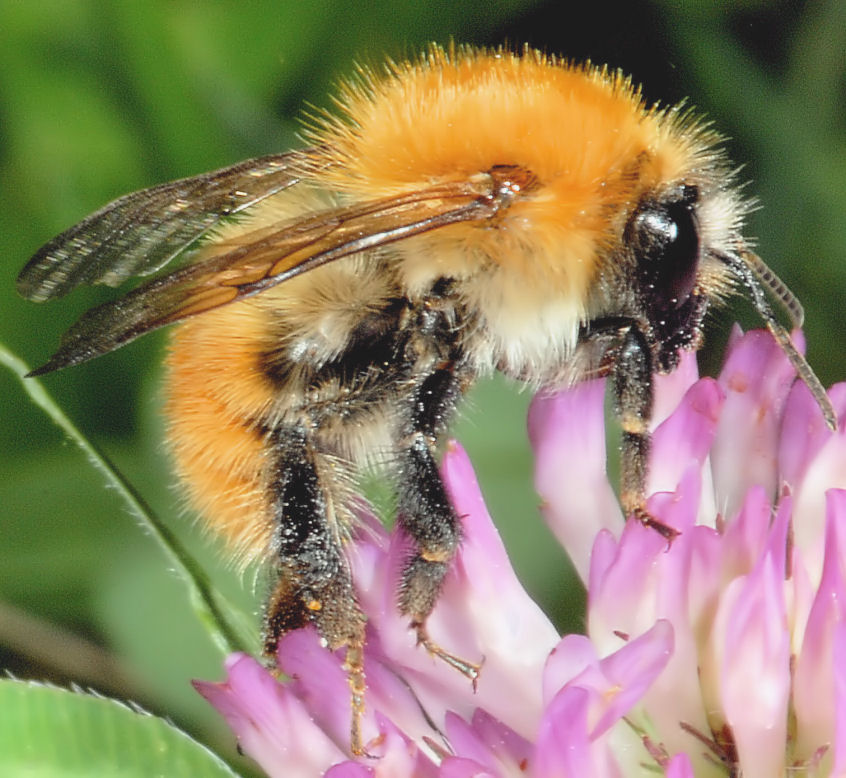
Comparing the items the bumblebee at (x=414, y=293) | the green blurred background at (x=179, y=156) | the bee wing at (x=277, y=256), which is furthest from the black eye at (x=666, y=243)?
the green blurred background at (x=179, y=156)

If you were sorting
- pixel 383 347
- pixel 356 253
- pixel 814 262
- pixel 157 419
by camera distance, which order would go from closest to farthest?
1. pixel 356 253
2. pixel 383 347
3. pixel 157 419
4. pixel 814 262

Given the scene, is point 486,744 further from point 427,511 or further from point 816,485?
point 816,485

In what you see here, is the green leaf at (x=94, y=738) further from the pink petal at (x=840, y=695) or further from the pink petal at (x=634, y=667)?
the pink petal at (x=840, y=695)

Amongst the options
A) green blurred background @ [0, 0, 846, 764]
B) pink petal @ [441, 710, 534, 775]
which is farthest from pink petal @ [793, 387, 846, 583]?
green blurred background @ [0, 0, 846, 764]

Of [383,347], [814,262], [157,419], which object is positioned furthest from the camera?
[814,262]

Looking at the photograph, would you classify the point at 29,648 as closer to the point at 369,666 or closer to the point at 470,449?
the point at 470,449

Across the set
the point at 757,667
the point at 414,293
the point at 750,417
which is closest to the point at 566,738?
the point at 757,667

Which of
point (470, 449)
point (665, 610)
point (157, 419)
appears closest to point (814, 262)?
point (470, 449)
